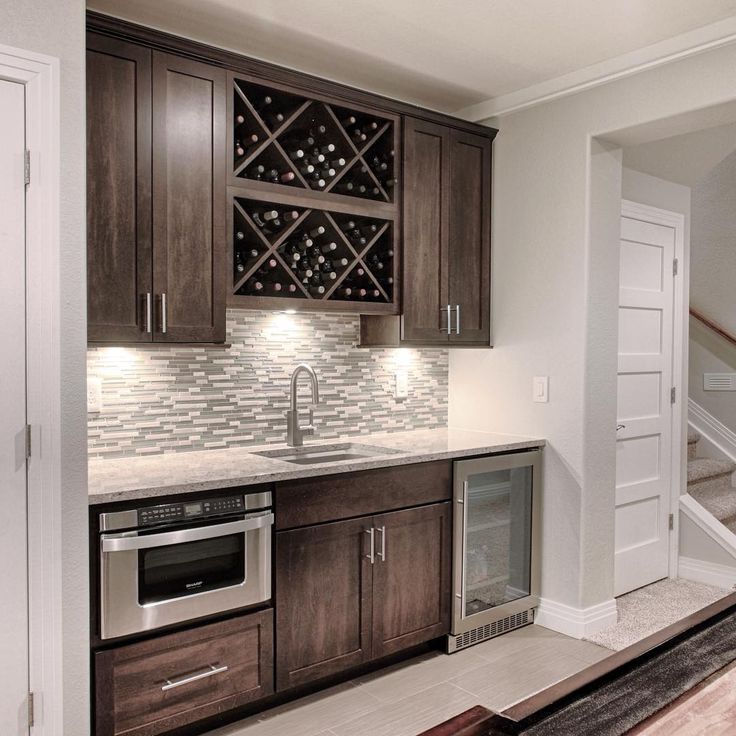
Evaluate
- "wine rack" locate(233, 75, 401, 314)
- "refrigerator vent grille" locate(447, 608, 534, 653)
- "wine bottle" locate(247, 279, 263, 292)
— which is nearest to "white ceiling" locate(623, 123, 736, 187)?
"wine rack" locate(233, 75, 401, 314)

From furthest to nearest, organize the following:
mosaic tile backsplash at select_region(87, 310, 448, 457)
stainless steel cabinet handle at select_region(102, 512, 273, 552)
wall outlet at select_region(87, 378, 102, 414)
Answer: mosaic tile backsplash at select_region(87, 310, 448, 457), wall outlet at select_region(87, 378, 102, 414), stainless steel cabinet handle at select_region(102, 512, 273, 552)

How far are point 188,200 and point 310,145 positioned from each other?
66 cm

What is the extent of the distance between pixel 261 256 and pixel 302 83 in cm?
78

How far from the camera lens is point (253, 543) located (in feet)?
8.75

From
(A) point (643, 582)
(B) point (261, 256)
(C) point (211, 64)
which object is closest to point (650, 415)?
(A) point (643, 582)

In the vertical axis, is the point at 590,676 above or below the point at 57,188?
below

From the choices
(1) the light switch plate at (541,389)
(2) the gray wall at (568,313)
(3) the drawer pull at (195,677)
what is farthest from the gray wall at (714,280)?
(3) the drawer pull at (195,677)

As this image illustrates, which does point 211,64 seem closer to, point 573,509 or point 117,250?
point 117,250

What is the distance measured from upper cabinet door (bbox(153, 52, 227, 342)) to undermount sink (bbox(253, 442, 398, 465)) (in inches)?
28.0

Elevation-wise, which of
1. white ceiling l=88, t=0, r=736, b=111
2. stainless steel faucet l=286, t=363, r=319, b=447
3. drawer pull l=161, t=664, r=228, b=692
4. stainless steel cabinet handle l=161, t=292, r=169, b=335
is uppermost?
white ceiling l=88, t=0, r=736, b=111

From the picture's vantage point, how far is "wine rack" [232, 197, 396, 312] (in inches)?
121

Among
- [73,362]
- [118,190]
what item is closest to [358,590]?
[73,362]

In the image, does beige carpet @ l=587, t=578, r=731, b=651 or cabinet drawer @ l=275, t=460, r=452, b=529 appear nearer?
cabinet drawer @ l=275, t=460, r=452, b=529

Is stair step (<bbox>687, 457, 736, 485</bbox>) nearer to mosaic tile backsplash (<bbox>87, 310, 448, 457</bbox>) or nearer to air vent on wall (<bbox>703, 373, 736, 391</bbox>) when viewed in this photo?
air vent on wall (<bbox>703, 373, 736, 391</bbox>)
